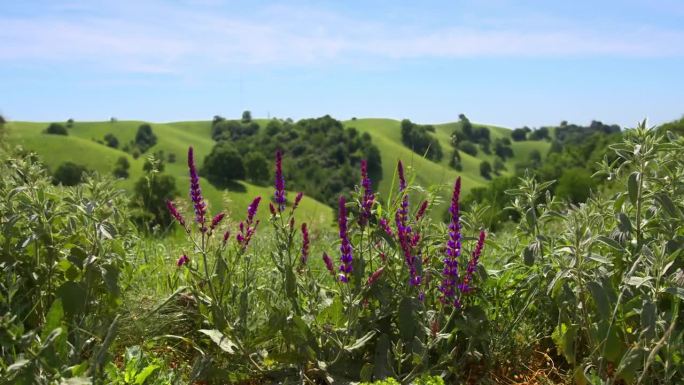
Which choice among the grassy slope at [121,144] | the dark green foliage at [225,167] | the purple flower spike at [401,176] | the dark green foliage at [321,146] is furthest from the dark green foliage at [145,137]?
the purple flower spike at [401,176]

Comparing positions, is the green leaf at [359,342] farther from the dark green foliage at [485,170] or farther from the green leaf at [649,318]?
the dark green foliage at [485,170]

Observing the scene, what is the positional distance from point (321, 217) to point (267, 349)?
2734mm

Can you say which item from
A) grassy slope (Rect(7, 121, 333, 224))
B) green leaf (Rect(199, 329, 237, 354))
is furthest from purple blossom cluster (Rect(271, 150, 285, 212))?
grassy slope (Rect(7, 121, 333, 224))

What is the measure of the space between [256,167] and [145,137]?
188 ft

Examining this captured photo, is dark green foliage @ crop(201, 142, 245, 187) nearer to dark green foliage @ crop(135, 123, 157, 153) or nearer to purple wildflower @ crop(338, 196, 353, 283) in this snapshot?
dark green foliage @ crop(135, 123, 157, 153)

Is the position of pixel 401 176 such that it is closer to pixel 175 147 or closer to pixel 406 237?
pixel 406 237

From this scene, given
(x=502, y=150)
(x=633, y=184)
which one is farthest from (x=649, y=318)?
(x=502, y=150)

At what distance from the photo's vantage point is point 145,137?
168000mm

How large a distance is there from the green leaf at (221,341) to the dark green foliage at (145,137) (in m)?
167

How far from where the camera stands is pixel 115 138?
6481 inches

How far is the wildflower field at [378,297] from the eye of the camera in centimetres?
273

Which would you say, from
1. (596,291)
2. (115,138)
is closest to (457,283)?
(596,291)

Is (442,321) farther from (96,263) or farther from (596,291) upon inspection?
(96,263)

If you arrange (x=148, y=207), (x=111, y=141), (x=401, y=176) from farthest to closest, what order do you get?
(x=111, y=141)
(x=148, y=207)
(x=401, y=176)
